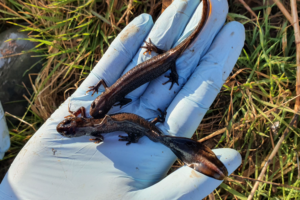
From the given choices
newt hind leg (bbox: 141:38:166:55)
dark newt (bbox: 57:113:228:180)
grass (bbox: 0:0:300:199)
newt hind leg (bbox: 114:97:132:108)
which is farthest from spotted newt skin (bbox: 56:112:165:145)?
newt hind leg (bbox: 141:38:166:55)

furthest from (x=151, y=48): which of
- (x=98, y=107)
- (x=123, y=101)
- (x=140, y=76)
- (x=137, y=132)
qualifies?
(x=137, y=132)

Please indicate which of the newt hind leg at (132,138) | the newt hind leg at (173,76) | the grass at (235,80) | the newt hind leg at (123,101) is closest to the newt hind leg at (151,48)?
the newt hind leg at (173,76)

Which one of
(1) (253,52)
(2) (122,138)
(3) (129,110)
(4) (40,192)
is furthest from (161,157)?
(1) (253,52)

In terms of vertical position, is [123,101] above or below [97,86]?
below

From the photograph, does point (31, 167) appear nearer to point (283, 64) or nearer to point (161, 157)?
point (161, 157)

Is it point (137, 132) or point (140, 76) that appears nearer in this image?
point (137, 132)

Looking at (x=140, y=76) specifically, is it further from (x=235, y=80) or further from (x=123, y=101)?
(x=235, y=80)

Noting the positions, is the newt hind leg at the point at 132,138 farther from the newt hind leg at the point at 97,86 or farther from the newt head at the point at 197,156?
the newt hind leg at the point at 97,86

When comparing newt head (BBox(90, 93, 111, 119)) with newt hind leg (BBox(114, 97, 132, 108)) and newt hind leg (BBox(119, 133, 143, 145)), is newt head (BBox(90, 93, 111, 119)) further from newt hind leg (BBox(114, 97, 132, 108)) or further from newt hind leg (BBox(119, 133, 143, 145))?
newt hind leg (BBox(119, 133, 143, 145))
